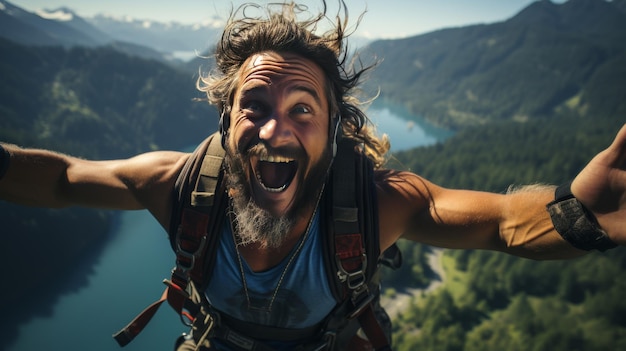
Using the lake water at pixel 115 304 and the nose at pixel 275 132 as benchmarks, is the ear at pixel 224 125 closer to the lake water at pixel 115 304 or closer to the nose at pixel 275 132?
the nose at pixel 275 132

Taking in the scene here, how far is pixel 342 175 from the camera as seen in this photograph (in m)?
2.82

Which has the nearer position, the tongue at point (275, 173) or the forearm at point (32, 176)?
the forearm at point (32, 176)

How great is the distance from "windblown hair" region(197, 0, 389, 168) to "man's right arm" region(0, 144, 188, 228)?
78cm

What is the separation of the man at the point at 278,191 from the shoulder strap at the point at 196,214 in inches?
4.2

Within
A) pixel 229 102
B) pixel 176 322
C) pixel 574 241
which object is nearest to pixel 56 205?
pixel 229 102

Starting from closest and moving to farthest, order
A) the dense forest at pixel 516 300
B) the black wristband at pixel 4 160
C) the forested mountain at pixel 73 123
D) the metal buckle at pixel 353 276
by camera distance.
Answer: the metal buckle at pixel 353 276
the black wristband at pixel 4 160
the dense forest at pixel 516 300
the forested mountain at pixel 73 123

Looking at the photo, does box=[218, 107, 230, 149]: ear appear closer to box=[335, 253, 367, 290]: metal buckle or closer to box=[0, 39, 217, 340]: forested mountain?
box=[335, 253, 367, 290]: metal buckle

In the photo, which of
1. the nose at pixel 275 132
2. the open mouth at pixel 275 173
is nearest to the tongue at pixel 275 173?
the open mouth at pixel 275 173

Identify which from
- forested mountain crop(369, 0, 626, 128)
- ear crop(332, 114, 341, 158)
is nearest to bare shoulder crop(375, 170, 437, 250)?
ear crop(332, 114, 341, 158)

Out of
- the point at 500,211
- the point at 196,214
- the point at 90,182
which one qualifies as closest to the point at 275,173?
the point at 196,214

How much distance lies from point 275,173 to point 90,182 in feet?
5.23

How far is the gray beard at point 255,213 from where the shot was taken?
2.79 metres

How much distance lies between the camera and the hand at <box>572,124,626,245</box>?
79.4 inches

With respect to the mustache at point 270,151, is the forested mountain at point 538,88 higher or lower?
lower
